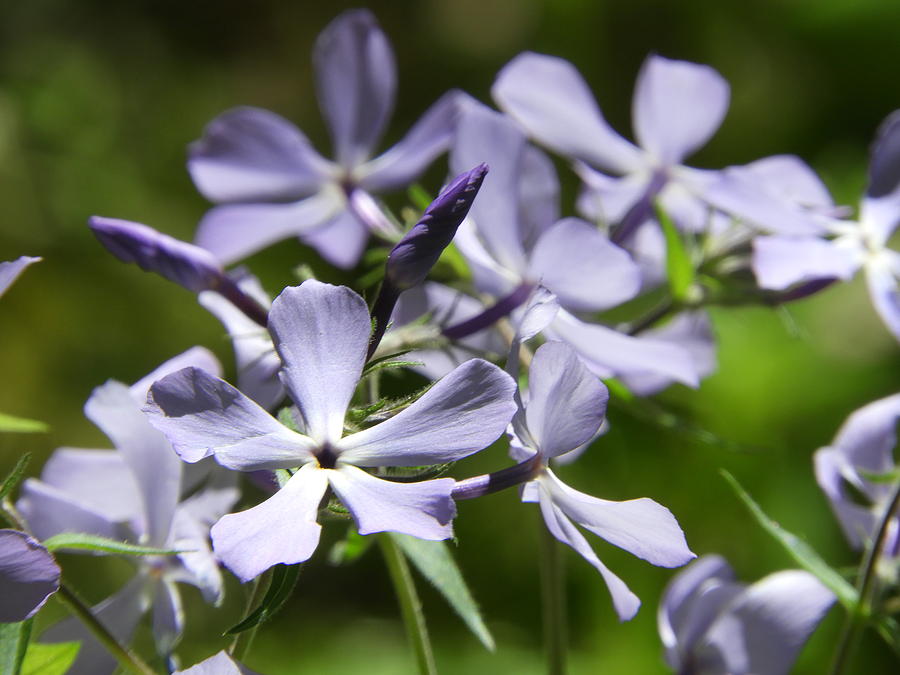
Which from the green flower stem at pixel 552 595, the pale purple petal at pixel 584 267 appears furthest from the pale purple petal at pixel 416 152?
the green flower stem at pixel 552 595

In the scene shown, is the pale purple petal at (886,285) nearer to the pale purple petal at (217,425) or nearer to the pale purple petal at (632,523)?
the pale purple petal at (632,523)

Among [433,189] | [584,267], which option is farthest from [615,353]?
[433,189]

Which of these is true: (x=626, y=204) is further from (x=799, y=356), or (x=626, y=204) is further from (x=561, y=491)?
(x=799, y=356)

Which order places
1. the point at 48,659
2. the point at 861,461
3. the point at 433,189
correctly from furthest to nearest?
the point at 433,189
the point at 861,461
the point at 48,659

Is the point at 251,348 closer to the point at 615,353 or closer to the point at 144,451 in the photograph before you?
the point at 144,451

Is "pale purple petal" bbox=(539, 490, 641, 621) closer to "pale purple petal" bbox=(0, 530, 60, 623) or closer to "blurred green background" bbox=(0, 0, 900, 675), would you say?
"pale purple petal" bbox=(0, 530, 60, 623)

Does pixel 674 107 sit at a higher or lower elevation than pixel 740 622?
higher
